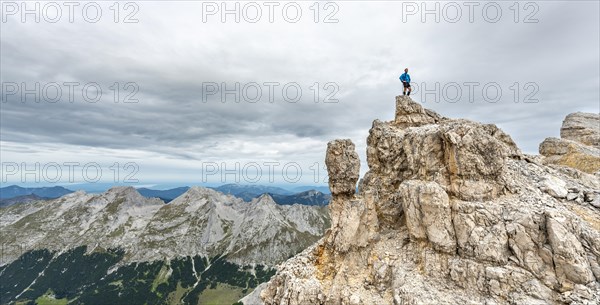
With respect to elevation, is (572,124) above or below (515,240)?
above

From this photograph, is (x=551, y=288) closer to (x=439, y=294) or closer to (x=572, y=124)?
(x=439, y=294)

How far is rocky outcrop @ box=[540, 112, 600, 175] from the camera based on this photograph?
45.6 metres

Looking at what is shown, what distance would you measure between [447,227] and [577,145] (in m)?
38.9

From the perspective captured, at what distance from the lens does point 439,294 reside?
27.1 meters

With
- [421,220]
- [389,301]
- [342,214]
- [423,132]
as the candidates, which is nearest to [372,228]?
[342,214]

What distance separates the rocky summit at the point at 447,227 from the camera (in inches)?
996

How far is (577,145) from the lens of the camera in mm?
49156

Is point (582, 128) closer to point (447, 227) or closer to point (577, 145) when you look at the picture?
point (577, 145)

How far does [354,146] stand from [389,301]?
19199mm

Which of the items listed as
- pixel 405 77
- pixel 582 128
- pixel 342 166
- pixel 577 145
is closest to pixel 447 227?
pixel 342 166

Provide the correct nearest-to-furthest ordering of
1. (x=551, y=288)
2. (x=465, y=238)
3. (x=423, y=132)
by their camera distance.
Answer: (x=551, y=288) < (x=465, y=238) < (x=423, y=132)

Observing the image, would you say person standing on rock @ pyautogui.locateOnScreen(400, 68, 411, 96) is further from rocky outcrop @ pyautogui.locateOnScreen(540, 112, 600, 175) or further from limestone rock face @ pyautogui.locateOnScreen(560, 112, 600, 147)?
limestone rock face @ pyautogui.locateOnScreen(560, 112, 600, 147)

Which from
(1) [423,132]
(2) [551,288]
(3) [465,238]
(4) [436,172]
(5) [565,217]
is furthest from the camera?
(1) [423,132]

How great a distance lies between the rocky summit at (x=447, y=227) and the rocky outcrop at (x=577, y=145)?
12661 mm
